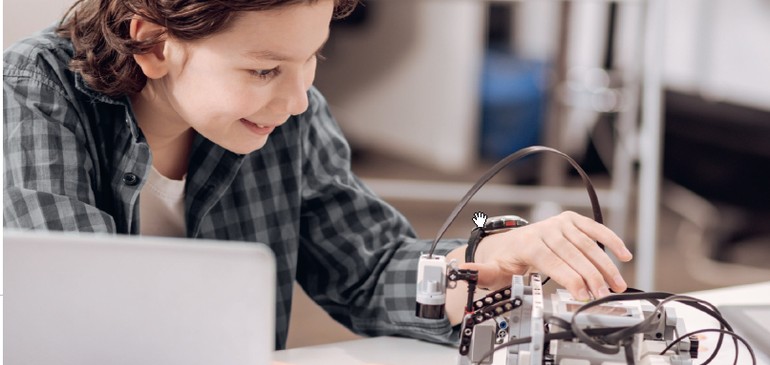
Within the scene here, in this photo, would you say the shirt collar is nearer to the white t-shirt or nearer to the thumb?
the white t-shirt

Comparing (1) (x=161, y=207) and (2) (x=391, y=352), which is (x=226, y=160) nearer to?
(1) (x=161, y=207)

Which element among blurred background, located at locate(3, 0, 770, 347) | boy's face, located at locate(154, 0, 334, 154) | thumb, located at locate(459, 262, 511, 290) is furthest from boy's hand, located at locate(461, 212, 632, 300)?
blurred background, located at locate(3, 0, 770, 347)

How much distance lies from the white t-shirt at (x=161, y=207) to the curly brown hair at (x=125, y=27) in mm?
133

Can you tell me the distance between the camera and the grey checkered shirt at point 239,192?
980 millimetres

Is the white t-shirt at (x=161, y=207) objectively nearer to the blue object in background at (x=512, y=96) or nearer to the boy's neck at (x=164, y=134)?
the boy's neck at (x=164, y=134)

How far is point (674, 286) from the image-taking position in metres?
3.13

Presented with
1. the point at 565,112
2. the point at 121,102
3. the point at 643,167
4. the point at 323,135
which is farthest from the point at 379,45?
the point at 121,102

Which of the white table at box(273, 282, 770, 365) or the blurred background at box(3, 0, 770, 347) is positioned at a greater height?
the white table at box(273, 282, 770, 365)

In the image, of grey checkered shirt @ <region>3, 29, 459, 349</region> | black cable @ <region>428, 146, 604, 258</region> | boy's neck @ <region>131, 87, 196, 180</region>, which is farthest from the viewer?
boy's neck @ <region>131, 87, 196, 180</region>

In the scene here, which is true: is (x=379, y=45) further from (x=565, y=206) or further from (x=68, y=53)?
(x=68, y=53)

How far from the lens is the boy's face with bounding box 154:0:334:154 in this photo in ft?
3.04

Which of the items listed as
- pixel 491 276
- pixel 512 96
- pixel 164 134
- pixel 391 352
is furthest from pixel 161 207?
pixel 512 96

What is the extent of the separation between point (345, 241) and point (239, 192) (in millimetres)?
155

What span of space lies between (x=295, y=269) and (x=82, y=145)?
0.35 m
